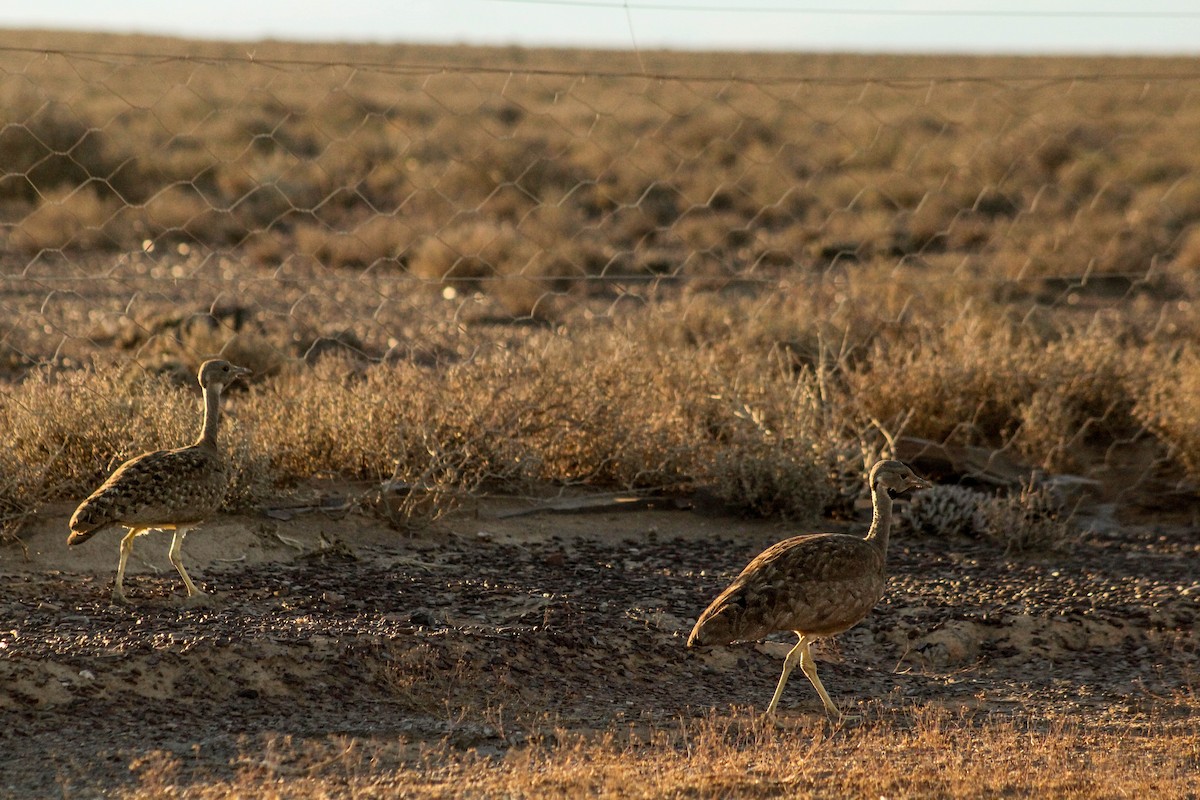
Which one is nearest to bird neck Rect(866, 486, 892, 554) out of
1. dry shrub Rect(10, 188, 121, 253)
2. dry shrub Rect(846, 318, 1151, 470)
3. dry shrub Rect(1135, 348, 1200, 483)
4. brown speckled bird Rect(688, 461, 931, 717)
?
brown speckled bird Rect(688, 461, 931, 717)

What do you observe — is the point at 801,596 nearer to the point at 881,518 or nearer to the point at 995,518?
the point at 881,518

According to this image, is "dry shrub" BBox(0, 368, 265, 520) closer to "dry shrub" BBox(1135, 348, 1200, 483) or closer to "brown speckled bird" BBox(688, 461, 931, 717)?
"brown speckled bird" BBox(688, 461, 931, 717)

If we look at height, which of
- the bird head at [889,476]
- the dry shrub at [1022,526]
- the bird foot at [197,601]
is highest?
the bird head at [889,476]

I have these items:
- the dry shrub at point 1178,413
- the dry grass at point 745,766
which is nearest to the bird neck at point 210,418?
the dry grass at point 745,766

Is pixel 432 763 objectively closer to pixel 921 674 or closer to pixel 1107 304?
pixel 921 674

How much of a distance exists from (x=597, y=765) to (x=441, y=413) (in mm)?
3626

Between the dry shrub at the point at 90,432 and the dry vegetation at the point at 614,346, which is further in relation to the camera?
the dry shrub at the point at 90,432

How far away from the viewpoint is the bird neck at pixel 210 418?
6324 millimetres

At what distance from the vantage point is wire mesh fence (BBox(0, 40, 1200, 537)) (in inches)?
315

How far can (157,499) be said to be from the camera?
5805 mm

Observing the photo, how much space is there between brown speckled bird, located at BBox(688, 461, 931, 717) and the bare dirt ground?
0.33m

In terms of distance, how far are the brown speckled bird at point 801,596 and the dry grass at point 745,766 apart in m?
0.30

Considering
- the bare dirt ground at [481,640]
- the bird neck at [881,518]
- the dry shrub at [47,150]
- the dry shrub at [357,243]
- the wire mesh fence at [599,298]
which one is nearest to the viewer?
the bare dirt ground at [481,640]

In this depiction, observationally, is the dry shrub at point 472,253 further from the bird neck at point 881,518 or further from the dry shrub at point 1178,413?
the bird neck at point 881,518
